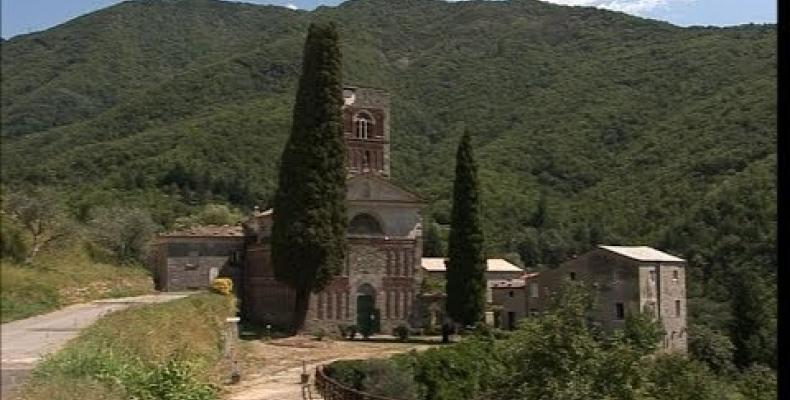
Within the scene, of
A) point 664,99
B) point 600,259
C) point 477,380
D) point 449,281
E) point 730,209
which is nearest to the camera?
point 477,380

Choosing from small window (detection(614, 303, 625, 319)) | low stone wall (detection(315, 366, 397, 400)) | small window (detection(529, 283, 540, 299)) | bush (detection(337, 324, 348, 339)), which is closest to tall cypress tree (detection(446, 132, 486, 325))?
bush (detection(337, 324, 348, 339))

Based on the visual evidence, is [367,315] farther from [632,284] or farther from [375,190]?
[632,284]

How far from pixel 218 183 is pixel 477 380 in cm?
2169

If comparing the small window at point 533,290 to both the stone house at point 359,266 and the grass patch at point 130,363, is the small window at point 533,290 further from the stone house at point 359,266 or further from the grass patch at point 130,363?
the grass patch at point 130,363

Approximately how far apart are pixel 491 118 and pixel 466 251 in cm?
3335

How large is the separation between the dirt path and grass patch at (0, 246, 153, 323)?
26.2 feet

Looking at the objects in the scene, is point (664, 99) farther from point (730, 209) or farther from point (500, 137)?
point (730, 209)

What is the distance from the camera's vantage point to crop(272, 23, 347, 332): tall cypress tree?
2538 centimetres

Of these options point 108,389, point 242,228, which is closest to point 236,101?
point 242,228

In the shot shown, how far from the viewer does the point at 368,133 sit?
114 ft

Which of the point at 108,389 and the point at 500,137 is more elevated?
the point at 500,137

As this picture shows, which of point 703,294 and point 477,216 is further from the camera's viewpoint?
point 703,294

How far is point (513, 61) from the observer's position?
235ft
